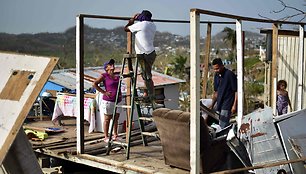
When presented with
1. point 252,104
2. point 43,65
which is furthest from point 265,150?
point 252,104

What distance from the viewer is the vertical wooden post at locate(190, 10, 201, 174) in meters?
5.41

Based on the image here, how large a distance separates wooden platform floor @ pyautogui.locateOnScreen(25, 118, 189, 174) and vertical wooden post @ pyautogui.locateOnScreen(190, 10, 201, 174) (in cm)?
70

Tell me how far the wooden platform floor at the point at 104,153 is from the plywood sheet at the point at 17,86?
3297 mm

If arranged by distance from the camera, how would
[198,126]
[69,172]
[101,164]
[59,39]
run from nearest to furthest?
[198,126] → [101,164] → [69,172] → [59,39]

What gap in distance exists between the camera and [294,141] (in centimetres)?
650

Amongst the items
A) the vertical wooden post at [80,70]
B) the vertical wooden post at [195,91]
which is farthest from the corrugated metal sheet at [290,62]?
the vertical wooden post at [195,91]

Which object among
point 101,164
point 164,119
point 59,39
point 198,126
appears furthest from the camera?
point 59,39

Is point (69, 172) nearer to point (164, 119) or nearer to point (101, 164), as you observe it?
point (101, 164)

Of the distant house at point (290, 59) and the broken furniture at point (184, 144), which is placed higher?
the distant house at point (290, 59)

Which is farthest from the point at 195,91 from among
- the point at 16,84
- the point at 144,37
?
the point at 16,84

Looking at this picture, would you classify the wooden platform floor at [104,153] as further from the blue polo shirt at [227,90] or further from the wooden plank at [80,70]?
the blue polo shirt at [227,90]

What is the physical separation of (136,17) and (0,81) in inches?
164

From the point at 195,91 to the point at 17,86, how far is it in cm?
262

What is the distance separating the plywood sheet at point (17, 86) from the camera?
3.09 metres
